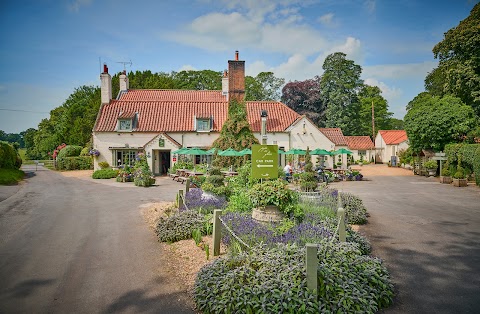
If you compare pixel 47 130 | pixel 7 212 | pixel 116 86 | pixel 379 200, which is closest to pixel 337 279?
pixel 379 200

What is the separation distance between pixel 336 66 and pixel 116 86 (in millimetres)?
35178

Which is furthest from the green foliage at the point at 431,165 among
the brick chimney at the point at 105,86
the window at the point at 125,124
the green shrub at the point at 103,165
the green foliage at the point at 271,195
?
the brick chimney at the point at 105,86

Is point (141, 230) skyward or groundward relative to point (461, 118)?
groundward

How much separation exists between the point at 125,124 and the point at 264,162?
2552cm

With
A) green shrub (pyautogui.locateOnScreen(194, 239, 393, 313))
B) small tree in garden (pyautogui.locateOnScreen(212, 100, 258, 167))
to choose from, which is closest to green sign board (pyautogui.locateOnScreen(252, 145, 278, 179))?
green shrub (pyautogui.locateOnScreen(194, 239, 393, 313))

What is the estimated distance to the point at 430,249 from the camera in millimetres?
8680

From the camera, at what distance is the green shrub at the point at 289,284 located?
5.11 meters

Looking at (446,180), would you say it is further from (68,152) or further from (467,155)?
(68,152)

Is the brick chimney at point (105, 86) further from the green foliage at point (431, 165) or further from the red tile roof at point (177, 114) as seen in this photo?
the green foliage at point (431, 165)

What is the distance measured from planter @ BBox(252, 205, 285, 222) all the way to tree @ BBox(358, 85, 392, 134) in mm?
57358

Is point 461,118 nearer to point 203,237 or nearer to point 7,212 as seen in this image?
point 203,237

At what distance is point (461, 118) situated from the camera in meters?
26.6

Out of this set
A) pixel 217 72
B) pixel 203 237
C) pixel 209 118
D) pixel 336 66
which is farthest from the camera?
pixel 217 72

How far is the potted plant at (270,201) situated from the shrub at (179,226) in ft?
6.30
